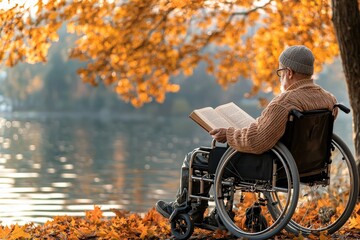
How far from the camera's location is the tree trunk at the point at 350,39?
6875 millimetres

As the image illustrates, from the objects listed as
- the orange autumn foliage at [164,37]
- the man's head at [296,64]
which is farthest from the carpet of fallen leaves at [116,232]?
the orange autumn foliage at [164,37]

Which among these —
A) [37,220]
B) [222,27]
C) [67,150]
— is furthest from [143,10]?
[67,150]

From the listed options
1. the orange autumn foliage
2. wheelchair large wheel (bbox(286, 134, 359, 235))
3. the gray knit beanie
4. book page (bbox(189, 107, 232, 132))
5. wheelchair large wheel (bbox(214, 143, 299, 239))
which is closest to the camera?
wheelchair large wheel (bbox(214, 143, 299, 239))

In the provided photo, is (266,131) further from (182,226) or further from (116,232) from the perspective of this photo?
(116,232)

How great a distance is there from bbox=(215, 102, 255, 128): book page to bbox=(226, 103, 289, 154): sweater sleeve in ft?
0.88

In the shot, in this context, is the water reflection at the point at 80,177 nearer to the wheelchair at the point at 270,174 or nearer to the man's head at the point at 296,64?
the wheelchair at the point at 270,174

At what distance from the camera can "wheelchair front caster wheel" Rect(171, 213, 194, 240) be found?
498cm

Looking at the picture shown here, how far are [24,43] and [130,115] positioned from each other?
87.2m

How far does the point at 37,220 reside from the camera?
12.0m

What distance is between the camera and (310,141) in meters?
4.78

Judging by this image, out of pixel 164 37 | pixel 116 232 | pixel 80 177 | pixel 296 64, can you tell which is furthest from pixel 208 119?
pixel 80 177

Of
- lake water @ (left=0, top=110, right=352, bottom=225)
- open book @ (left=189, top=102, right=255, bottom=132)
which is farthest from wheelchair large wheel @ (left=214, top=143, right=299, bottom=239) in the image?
lake water @ (left=0, top=110, right=352, bottom=225)

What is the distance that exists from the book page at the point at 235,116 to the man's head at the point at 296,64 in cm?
36

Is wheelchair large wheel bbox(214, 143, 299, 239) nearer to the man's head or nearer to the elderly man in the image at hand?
the elderly man
